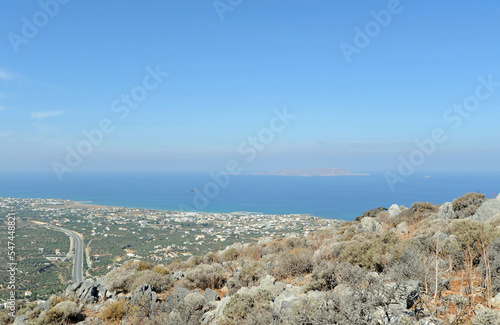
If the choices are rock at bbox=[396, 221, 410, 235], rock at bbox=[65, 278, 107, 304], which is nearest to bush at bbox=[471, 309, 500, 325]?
rock at bbox=[65, 278, 107, 304]

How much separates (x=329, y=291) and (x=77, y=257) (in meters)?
27.4

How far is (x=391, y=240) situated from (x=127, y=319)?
8.35 meters

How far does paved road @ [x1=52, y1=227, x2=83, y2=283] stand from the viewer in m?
19.2

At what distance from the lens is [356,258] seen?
7.91m

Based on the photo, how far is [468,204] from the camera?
15.5 m

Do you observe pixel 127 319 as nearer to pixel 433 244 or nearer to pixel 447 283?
pixel 447 283

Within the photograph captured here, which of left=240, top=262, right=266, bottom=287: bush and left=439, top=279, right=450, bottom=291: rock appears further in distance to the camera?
left=240, top=262, right=266, bottom=287: bush

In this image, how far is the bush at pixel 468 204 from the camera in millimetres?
14688

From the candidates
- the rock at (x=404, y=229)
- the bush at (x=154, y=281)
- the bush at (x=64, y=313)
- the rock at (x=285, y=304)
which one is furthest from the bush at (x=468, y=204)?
the bush at (x=64, y=313)

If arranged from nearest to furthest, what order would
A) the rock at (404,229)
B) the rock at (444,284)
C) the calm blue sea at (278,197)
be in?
the rock at (444,284)
the rock at (404,229)
the calm blue sea at (278,197)

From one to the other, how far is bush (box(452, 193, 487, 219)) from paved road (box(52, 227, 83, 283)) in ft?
77.1

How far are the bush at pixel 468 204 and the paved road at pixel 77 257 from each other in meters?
23.5

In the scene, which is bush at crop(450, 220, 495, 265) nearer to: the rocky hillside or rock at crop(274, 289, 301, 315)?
the rocky hillside

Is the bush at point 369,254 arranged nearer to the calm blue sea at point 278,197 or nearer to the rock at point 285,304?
the rock at point 285,304
